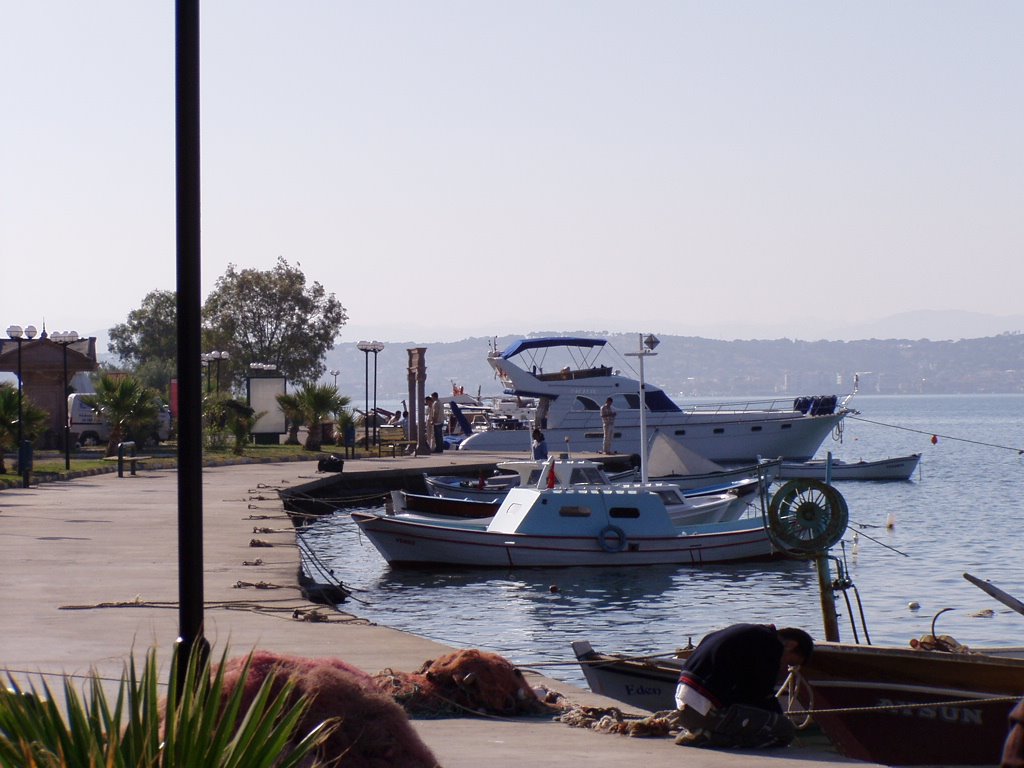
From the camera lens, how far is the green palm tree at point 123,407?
139 feet

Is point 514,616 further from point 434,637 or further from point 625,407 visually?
point 625,407

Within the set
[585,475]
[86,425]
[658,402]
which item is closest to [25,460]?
[585,475]

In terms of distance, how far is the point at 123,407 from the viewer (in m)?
42.5

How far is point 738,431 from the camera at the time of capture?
6288cm

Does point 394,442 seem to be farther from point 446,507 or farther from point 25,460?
point 446,507

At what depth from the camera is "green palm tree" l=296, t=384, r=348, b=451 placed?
51.8 m

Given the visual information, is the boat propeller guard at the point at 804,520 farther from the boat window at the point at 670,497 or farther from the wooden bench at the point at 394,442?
the wooden bench at the point at 394,442

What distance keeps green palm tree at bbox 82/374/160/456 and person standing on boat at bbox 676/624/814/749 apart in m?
35.8

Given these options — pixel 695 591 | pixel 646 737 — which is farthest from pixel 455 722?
pixel 695 591

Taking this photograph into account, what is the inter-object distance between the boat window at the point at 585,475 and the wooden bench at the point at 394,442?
24126 millimetres

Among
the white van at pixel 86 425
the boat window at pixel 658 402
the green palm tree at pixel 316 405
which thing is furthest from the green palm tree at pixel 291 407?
the boat window at pixel 658 402

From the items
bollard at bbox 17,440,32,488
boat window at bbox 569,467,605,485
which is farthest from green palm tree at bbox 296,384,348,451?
boat window at bbox 569,467,605,485

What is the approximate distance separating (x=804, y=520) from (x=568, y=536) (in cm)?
1245

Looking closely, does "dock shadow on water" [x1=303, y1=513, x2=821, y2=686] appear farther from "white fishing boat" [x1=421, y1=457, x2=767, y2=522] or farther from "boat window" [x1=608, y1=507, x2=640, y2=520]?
"white fishing boat" [x1=421, y1=457, x2=767, y2=522]
